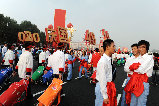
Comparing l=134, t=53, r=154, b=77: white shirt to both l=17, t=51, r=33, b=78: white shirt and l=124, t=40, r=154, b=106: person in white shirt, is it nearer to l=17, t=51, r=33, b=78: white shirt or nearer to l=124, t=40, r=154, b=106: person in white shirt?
l=124, t=40, r=154, b=106: person in white shirt

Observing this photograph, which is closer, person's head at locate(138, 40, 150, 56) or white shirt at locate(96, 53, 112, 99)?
white shirt at locate(96, 53, 112, 99)

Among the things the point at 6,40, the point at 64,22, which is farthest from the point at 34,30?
the point at 64,22

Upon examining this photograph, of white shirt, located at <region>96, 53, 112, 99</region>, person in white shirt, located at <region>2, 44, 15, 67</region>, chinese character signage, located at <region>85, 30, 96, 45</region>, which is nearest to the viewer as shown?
white shirt, located at <region>96, 53, 112, 99</region>

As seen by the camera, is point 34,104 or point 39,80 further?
point 39,80

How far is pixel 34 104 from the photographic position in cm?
462

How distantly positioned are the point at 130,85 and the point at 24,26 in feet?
184

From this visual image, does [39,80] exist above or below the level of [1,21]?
below

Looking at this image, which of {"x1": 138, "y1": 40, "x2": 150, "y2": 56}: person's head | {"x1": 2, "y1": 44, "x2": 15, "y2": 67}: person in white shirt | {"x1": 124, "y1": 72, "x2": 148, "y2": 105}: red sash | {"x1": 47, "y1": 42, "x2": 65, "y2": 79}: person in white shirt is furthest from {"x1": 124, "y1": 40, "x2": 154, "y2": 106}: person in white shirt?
{"x1": 2, "y1": 44, "x2": 15, "y2": 67}: person in white shirt

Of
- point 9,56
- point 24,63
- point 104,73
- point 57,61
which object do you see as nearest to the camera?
point 104,73

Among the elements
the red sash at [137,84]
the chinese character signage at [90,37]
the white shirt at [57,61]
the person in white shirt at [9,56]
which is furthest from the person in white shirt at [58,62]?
the chinese character signage at [90,37]

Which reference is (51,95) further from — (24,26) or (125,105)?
(24,26)

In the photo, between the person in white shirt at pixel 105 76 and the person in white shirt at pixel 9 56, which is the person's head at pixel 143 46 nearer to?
the person in white shirt at pixel 105 76

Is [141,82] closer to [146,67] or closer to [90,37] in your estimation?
[146,67]

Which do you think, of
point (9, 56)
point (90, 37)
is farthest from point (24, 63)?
point (90, 37)
